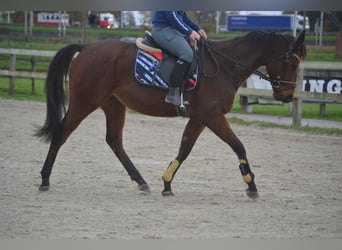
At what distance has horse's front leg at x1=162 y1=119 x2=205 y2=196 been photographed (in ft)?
20.8

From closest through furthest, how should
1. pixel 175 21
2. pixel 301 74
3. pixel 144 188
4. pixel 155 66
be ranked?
1. pixel 175 21
2. pixel 155 66
3. pixel 144 188
4. pixel 301 74

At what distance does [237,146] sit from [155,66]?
0.95 meters

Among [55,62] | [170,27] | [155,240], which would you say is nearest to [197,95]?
[170,27]

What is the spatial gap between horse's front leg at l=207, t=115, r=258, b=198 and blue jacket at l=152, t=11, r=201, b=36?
2.42ft

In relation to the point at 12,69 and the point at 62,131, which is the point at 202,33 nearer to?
the point at 62,131

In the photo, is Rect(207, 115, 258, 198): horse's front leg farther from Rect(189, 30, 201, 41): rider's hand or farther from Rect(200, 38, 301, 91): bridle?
Rect(189, 30, 201, 41): rider's hand

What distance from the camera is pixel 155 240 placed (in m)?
5.02

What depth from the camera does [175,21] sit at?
6.00m

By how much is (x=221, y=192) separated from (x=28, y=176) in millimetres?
1720

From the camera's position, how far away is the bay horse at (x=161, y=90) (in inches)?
246

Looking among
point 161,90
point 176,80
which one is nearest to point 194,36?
point 176,80

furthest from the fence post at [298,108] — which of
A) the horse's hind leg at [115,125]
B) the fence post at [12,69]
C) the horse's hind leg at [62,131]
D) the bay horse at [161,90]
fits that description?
the horse's hind leg at [62,131]

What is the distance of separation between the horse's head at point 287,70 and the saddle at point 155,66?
2.07 ft

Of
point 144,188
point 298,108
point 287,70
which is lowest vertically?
point 144,188
